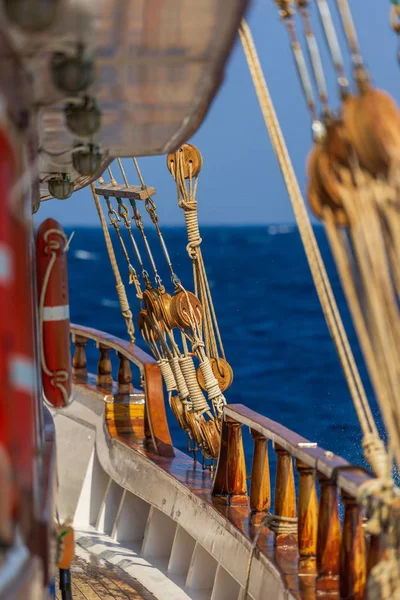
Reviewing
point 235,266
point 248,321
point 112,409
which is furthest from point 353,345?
point 235,266

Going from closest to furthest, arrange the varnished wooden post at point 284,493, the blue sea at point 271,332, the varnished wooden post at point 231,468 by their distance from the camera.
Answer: the varnished wooden post at point 284,493 < the varnished wooden post at point 231,468 < the blue sea at point 271,332

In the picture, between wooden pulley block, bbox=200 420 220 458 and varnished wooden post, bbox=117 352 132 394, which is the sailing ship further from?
varnished wooden post, bbox=117 352 132 394

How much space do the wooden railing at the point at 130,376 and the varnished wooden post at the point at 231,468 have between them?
817mm

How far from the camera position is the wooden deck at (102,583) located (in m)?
3.57

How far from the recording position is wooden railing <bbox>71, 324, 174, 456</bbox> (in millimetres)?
4363

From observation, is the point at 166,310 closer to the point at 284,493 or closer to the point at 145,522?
the point at 145,522

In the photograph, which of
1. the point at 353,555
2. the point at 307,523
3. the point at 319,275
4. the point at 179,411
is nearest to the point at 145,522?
the point at 179,411

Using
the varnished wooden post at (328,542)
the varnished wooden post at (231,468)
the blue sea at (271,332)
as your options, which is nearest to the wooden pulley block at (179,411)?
the varnished wooden post at (231,468)

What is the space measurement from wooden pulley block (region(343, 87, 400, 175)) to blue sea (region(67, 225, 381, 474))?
7896 millimetres

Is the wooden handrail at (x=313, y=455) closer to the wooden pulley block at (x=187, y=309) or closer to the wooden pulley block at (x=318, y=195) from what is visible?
the wooden pulley block at (x=318, y=195)

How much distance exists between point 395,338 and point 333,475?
0.64 metres

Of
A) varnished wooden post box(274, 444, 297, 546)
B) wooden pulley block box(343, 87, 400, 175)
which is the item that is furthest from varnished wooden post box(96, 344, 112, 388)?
wooden pulley block box(343, 87, 400, 175)

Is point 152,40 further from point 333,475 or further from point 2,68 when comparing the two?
point 333,475

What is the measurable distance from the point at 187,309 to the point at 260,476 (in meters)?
1.27
